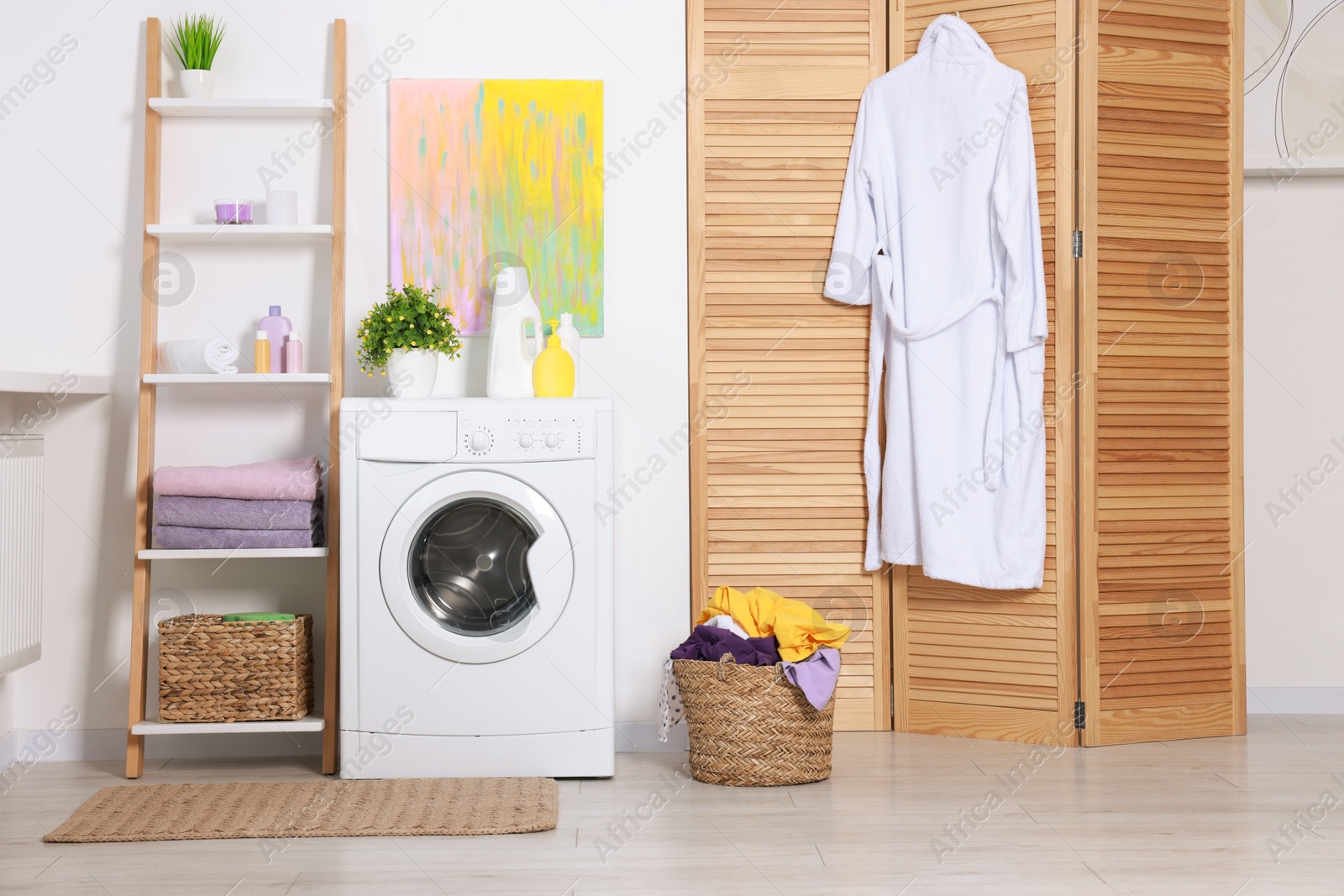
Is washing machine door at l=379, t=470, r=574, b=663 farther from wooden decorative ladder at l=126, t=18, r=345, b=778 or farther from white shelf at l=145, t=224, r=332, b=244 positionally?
white shelf at l=145, t=224, r=332, b=244

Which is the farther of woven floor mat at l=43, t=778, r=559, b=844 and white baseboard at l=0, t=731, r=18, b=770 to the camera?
white baseboard at l=0, t=731, r=18, b=770

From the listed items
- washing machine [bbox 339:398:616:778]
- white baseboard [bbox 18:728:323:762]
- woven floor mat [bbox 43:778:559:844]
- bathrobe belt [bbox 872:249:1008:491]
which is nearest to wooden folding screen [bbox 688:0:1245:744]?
bathrobe belt [bbox 872:249:1008:491]

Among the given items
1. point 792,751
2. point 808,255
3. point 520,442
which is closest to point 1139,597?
point 792,751

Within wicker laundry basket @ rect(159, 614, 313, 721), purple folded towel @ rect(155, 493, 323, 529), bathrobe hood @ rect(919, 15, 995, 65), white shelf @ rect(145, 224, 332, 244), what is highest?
bathrobe hood @ rect(919, 15, 995, 65)

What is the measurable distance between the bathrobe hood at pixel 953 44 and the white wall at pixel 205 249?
2.08 ft

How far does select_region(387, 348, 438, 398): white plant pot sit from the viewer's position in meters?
2.54

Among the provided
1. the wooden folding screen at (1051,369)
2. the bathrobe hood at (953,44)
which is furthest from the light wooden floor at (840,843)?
the bathrobe hood at (953,44)

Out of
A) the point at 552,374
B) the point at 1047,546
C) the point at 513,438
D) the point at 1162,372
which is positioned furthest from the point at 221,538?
the point at 1162,372

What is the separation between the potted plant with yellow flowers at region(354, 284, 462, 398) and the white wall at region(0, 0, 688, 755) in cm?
25

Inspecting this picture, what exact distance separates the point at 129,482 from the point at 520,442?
1083 mm

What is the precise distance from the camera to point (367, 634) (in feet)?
7.83

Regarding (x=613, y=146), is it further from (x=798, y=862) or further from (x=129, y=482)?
(x=798, y=862)

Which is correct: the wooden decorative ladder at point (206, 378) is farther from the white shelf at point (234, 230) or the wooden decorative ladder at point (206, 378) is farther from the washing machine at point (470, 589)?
the washing machine at point (470, 589)

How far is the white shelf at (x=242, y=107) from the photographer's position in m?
2.59
